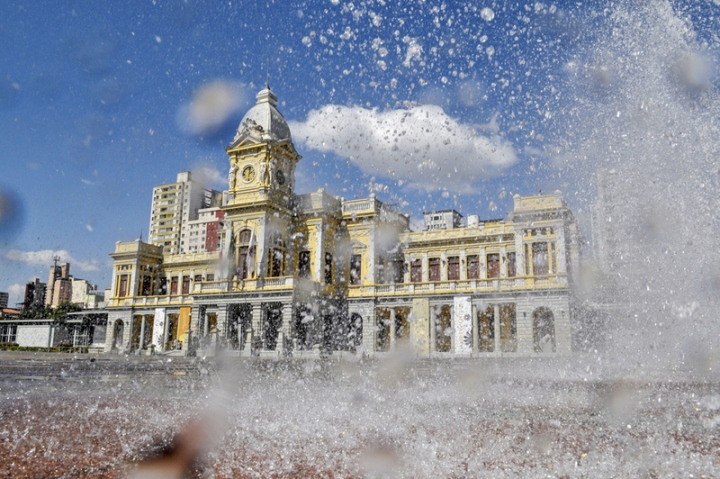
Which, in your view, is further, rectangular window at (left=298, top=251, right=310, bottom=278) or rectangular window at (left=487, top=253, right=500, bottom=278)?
rectangular window at (left=298, top=251, right=310, bottom=278)

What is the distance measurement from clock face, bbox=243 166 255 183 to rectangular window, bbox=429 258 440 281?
13447 millimetres

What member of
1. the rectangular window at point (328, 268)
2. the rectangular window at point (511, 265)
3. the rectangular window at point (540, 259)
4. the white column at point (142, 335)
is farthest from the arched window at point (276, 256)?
the rectangular window at point (540, 259)

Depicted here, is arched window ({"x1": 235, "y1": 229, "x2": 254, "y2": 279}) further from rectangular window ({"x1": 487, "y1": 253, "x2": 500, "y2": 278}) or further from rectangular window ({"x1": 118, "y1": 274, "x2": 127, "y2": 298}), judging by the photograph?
rectangular window ({"x1": 487, "y1": 253, "x2": 500, "y2": 278})

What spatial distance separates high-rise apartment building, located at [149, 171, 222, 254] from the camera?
10400 cm

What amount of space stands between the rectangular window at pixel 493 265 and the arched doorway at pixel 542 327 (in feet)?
13.8

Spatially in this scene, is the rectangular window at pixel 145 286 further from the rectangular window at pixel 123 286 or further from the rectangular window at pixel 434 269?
the rectangular window at pixel 434 269

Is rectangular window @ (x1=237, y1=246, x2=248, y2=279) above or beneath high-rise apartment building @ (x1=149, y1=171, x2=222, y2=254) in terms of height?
beneath

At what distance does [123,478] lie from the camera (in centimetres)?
356

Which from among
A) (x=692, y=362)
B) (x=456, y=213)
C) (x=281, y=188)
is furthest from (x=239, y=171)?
(x=692, y=362)

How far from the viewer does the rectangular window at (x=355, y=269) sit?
36156 millimetres

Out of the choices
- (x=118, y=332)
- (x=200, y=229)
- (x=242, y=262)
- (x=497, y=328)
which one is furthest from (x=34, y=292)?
(x=497, y=328)

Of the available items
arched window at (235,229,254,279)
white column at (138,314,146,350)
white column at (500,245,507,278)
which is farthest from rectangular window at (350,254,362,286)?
white column at (138,314,146,350)

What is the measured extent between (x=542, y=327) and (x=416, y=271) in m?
9.67

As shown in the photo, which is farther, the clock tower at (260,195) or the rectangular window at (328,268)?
the rectangular window at (328,268)
